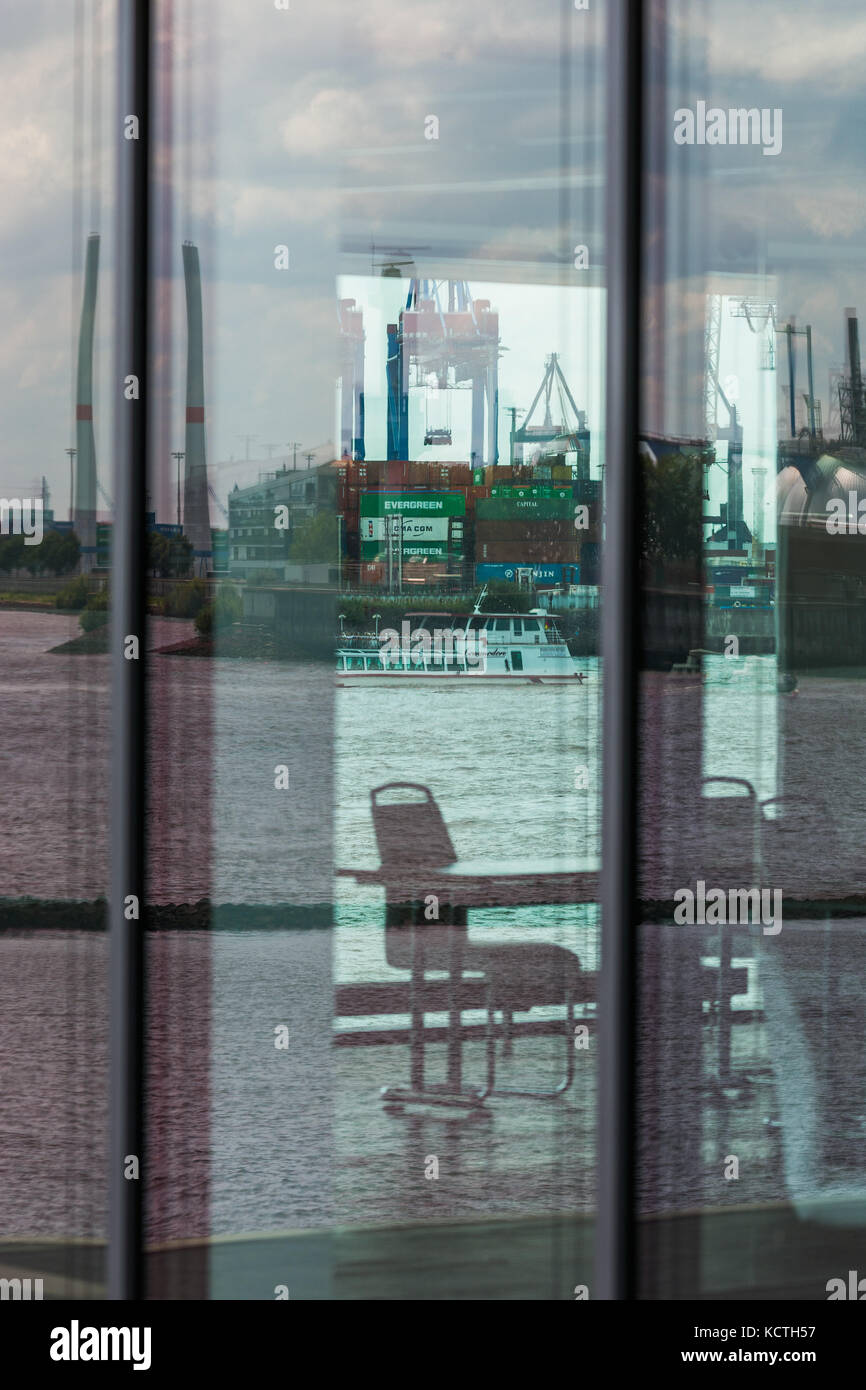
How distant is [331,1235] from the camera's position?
8.48 ft

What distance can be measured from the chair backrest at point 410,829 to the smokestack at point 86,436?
691 millimetres

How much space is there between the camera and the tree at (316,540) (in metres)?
2.60

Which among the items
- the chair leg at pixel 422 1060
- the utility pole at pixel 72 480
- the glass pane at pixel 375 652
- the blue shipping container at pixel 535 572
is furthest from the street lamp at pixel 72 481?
the chair leg at pixel 422 1060

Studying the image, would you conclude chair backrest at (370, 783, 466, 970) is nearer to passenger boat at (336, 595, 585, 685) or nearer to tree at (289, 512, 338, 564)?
passenger boat at (336, 595, 585, 685)

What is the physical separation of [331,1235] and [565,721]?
1022 millimetres

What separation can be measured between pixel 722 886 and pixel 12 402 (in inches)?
61.7

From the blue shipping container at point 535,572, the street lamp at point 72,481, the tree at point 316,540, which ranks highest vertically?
the street lamp at point 72,481

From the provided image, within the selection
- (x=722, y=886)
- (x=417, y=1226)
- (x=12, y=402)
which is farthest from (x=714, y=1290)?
(x=12, y=402)

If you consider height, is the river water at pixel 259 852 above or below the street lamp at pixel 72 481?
below

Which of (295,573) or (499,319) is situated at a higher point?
(499,319)

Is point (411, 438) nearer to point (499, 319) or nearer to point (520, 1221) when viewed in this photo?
point (499, 319)
